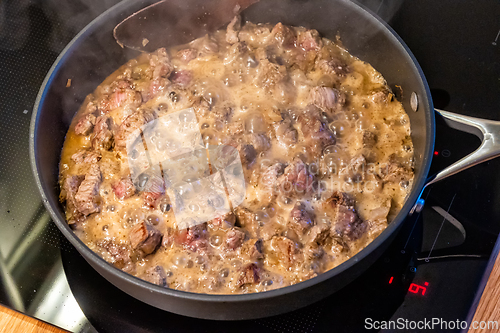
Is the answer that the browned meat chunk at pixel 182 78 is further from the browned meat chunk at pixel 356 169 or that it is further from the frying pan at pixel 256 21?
the browned meat chunk at pixel 356 169

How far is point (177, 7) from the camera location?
198 cm

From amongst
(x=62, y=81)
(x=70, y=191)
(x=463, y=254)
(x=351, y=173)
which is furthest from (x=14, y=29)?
(x=463, y=254)

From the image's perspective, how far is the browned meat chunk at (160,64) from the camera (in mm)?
1959

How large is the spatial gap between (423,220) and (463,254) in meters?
0.19

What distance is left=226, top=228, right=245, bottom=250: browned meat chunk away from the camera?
1553 mm

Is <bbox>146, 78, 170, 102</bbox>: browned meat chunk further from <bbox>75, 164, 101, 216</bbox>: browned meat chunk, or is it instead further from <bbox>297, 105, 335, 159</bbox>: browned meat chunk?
<bbox>297, 105, 335, 159</bbox>: browned meat chunk

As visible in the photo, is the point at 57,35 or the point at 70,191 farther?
the point at 57,35

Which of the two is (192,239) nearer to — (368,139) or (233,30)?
(368,139)

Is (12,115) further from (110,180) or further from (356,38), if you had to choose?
(356,38)

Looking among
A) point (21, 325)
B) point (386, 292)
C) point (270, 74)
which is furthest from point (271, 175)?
point (21, 325)

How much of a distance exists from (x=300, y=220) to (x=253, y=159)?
355mm

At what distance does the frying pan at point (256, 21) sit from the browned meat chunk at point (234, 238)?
0.97ft

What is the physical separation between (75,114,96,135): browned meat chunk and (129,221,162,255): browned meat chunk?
1.87 feet

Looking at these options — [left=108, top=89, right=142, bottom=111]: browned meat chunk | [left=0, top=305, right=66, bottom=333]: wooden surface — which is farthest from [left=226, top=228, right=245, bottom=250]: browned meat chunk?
[left=108, top=89, right=142, bottom=111]: browned meat chunk
